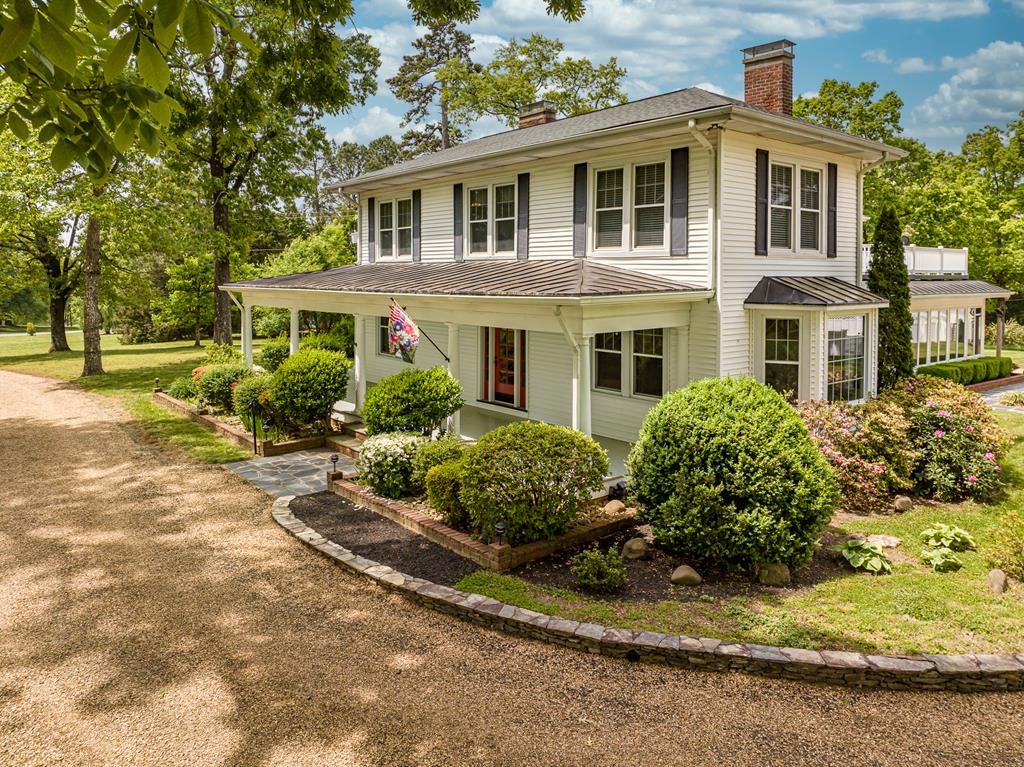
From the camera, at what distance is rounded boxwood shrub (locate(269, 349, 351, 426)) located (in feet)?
42.5

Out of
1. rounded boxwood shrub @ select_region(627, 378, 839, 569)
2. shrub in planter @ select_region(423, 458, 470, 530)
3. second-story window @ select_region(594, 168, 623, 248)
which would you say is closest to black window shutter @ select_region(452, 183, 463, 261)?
second-story window @ select_region(594, 168, 623, 248)

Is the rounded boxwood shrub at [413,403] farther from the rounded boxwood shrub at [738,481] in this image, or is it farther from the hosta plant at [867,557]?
the hosta plant at [867,557]

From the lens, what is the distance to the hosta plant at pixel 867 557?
24.6 ft

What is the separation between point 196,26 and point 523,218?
38.7ft

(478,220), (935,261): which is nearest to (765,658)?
(478,220)

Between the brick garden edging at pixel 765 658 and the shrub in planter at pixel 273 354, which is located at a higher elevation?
the shrub in planter at pixel 273 354

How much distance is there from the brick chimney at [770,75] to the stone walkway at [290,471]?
11488 millimetres

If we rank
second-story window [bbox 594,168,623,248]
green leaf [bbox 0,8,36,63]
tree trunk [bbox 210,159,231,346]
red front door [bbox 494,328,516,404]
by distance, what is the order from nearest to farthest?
1. green leaf [bbox 0,8,36,63]
2. second-story window [bbox 594,168,623,248]
3. red front door [bbox 494,328,516,404]
4. tree trunk [bbox 210,159,231,346]

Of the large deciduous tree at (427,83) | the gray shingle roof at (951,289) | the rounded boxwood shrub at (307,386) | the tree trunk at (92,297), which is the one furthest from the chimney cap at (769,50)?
the large deciduous tree at (427,83)

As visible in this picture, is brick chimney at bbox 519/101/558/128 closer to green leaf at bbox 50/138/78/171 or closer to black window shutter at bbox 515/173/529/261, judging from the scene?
black window shutter at bbox 515/173/529/261

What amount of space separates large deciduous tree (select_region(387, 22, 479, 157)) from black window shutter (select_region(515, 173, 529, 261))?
3038 centimetres

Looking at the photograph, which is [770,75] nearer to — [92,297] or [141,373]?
[92,297]

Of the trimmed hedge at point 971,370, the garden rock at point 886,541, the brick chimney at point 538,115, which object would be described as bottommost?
the garden rock at point 886,541

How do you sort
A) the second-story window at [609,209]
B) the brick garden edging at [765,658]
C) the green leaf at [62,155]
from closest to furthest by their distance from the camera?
the green leaf at [62,155] → the brick garden edging at [765,658] → the second-story window at [609,209]
